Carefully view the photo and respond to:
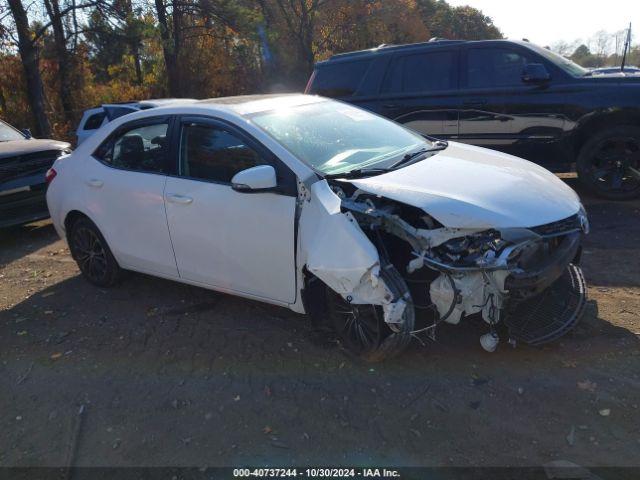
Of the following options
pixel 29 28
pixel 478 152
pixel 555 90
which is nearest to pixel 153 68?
pixel 29 28

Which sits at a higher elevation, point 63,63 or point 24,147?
point 63,63

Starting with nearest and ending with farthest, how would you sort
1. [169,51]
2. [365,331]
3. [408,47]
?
[365,331] → [408,47] → [169,51]

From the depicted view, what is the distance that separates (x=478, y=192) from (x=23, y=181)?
5.91 metres

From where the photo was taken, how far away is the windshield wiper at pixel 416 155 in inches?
141

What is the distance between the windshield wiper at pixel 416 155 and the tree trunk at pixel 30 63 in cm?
1344

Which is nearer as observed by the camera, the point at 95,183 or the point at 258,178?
the point at 258,178

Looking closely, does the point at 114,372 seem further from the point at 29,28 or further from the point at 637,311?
the point at 29,28

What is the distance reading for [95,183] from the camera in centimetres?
448

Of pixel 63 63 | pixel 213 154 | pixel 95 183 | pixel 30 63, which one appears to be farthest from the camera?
pixel 63 63

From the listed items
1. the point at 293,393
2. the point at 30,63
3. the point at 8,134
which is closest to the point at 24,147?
the point at 8,134

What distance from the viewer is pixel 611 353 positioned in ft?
10.6

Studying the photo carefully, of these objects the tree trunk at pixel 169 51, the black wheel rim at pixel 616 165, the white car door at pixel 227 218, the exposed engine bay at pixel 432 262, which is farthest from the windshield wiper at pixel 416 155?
the tree trunk at pixel 169 51

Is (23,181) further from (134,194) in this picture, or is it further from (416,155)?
(416,155)

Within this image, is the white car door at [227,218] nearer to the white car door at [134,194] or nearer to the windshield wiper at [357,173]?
the white car door at [134,194]
